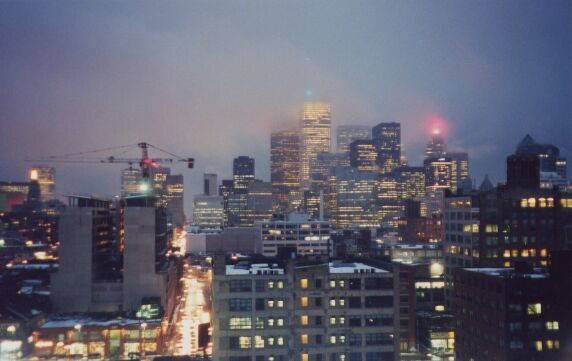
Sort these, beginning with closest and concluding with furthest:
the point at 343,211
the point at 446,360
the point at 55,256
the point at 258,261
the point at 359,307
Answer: the point at 359,307
the point at 258,261
the point at 446,360
the point at 55,256
the point at 343,211

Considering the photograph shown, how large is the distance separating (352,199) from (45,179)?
6593cm

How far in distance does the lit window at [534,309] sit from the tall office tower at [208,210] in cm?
8926

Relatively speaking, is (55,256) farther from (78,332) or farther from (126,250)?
(78,332)

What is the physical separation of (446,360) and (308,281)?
11.0 meters

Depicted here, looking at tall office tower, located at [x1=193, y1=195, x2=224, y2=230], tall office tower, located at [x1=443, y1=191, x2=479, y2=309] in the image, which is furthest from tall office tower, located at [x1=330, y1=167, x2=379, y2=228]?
tall office tower, located at [x1=443, y1=191, x2=479, y2=309]

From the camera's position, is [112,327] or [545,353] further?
[112,327]

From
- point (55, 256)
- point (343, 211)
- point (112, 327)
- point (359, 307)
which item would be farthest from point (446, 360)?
point (343, 211)

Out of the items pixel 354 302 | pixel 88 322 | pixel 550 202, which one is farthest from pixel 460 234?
pixel 88 322

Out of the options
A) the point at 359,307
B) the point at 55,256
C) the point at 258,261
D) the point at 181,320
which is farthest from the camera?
the point at 55,256

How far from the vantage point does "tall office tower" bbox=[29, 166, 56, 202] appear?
4892 cm

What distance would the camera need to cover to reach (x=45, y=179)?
5097cm

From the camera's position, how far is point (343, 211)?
106m

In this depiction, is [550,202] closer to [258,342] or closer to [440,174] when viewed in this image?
[258,342]

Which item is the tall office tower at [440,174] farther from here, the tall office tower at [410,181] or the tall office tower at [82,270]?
the tall office tower at [82,270]
